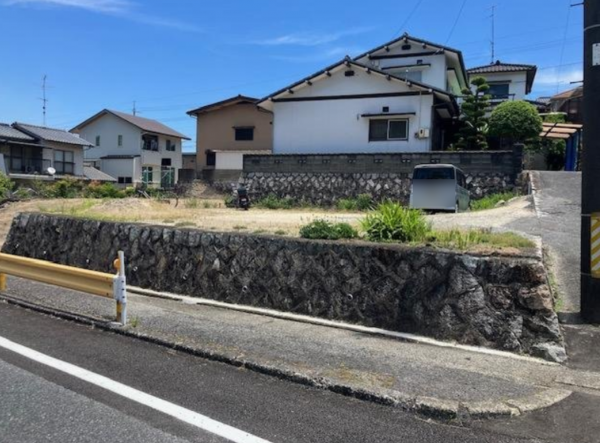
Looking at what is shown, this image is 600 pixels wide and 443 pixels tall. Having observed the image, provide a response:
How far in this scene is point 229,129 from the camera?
37.2 meters

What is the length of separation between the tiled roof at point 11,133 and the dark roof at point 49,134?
1.76 feet

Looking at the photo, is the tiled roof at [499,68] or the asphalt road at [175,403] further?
the tiled roof at [499,68]

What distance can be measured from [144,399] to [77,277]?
11.3 feet

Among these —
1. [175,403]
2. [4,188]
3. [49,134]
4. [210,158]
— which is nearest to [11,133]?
[49,134]

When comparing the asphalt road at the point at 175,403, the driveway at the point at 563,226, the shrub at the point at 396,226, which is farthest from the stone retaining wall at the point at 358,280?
the asphalt road at the point at 175,403

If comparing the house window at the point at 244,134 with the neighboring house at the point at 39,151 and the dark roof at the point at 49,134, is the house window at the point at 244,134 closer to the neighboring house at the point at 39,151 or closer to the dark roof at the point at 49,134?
the neighboring house at the point at 39,151

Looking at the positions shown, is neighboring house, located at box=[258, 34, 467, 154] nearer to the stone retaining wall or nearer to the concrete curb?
the stone retaining wall

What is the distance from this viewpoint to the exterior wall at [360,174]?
2019 centimetres

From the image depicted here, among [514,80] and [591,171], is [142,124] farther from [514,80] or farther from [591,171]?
[591,171]

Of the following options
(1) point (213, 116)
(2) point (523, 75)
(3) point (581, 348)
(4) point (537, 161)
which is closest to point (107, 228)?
(3) point (581, 348)

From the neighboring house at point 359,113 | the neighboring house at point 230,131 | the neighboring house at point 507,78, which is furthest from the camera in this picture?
the neighboring house at point 507,78

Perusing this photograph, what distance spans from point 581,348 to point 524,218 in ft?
22.9

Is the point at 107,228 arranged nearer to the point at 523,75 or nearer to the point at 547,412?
the point at 547,412

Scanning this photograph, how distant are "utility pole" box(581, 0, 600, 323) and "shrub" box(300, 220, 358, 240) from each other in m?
3.26
